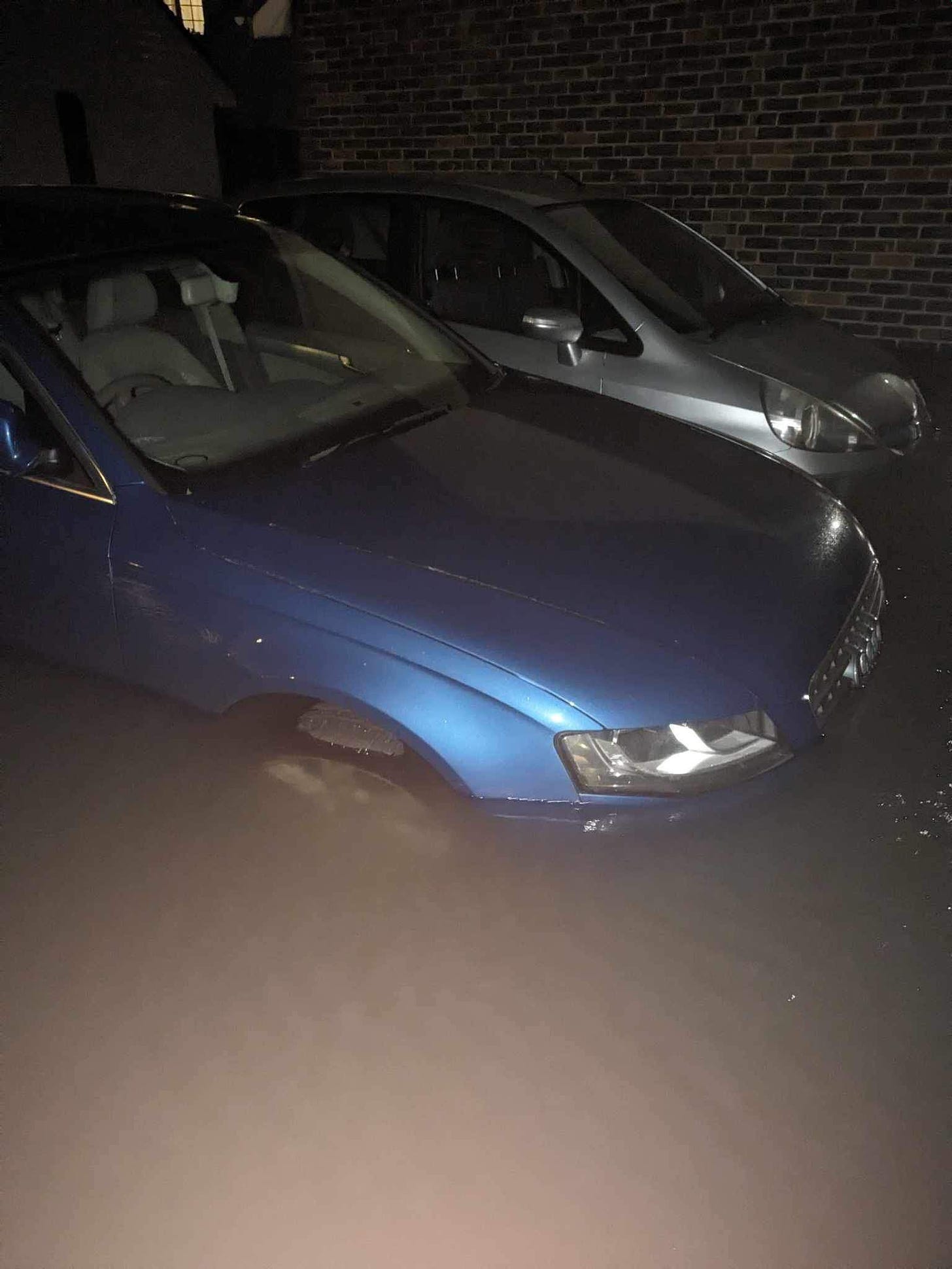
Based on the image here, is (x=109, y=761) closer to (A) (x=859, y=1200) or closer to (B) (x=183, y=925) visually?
(B) (x=183, y=925)

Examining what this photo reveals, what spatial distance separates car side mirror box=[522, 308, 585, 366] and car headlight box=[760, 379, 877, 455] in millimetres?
813

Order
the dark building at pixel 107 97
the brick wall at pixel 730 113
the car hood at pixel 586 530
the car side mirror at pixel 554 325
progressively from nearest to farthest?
the car hood at pixel 586 530
the car side mirror at pixel 554 325
the brick wall at pixel 730 113
the dark building at pixel 107 97

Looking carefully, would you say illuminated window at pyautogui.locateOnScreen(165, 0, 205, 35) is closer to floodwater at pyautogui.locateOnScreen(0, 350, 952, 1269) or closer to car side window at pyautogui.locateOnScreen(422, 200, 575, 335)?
car side window at pyautogui.locateOnScreen(422, 200, 575, 335)

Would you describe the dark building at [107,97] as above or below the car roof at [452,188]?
above

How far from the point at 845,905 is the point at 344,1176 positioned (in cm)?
136

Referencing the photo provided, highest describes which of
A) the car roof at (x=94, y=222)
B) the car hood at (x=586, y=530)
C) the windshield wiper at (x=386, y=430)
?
the car roof at (x=94, y=222)

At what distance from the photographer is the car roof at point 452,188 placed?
4441 mm

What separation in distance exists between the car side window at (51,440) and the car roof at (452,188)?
8.31ft

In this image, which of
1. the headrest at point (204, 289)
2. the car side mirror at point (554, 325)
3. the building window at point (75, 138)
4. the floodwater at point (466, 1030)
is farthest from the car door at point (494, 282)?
the building window at point (75, 138)

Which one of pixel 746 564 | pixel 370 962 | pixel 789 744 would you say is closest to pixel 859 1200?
pixel 789 744

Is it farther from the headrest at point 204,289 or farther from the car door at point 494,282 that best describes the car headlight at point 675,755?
the car door at point 494,282

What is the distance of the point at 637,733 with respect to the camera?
2.03 metres

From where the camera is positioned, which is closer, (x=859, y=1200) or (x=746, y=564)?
(x=859, y=1200)

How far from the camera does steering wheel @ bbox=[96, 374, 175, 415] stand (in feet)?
8.85
